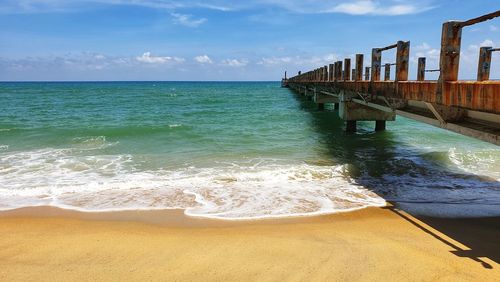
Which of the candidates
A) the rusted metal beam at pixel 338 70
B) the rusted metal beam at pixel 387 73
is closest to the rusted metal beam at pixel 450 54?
the rusted metal beam at pixel 387 73

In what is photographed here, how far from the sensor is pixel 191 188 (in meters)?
8.27

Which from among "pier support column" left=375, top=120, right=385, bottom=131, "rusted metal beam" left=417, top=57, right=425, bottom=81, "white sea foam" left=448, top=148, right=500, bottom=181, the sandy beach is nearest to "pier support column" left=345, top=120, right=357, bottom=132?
"pier support column" left=375, top=120, right=385, bottom=131

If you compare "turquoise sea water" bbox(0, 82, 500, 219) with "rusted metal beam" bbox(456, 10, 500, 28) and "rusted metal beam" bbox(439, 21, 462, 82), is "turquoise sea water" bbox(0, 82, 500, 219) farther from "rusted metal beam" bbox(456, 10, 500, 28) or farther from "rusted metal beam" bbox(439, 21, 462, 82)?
"rusted metal beam" bbox(456, 10, 500, 28)

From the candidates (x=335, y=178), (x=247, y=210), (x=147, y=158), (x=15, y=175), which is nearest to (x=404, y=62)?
(x=335, y=178)

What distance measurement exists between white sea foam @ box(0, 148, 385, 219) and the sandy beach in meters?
0.55

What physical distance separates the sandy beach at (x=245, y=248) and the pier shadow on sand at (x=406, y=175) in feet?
0.12

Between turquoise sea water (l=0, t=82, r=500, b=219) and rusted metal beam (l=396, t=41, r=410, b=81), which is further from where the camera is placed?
rusted metal beam (l=396, t=41, r=410, b=81)

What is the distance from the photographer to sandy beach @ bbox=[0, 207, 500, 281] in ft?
14.4

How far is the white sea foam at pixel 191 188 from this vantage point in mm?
7016

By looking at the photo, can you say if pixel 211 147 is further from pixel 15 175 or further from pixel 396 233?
pixel 396 233

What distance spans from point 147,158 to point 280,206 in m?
6.10

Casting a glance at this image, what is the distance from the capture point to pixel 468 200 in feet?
24.3

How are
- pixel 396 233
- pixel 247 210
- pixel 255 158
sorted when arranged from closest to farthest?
pixel 396 233
pixel 247 210
pixel 255 158

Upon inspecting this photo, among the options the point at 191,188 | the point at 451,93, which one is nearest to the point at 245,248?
the point at 191,188
